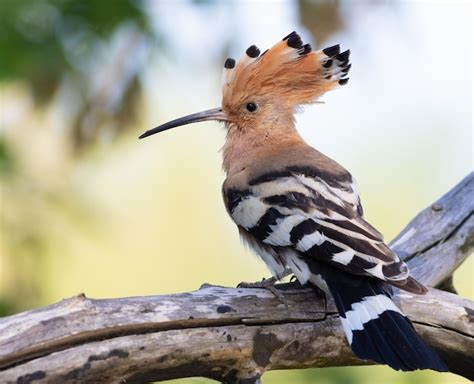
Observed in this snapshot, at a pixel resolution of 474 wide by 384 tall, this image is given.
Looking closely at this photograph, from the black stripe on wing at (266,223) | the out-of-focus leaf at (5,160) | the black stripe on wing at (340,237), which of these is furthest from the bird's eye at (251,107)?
the out-of-focus leaf at (5,160)

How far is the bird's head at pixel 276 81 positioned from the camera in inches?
112

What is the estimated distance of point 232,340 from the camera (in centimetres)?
214

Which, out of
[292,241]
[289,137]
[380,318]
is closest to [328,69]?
[289,137]

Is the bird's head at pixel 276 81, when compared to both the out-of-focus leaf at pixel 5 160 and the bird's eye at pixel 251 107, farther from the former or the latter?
the out-of-focus leaf at pixel 5 160

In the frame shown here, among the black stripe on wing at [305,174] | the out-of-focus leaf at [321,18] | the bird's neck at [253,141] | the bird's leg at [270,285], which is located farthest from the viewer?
the out-of-focus leaf at [321,18]

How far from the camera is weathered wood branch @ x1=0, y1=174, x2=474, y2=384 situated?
195 centimetres

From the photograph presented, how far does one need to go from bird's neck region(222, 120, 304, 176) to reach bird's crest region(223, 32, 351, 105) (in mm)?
89

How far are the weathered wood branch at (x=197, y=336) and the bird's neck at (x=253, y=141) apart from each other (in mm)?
556

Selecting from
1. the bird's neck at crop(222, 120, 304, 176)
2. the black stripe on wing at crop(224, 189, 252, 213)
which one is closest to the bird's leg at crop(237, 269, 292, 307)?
the black stripe on wing at crop(224, 189, 252, 213)

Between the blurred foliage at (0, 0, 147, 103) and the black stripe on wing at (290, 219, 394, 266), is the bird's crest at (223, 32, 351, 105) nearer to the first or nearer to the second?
the black stripe on wing at (290, 219, 394, 266)

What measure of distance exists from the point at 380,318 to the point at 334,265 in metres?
0.17

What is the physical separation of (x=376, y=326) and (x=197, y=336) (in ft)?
1.28

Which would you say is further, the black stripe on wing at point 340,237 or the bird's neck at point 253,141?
the bird's neck at point 253,141

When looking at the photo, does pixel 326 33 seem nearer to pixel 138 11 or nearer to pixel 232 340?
pixel 138 11
